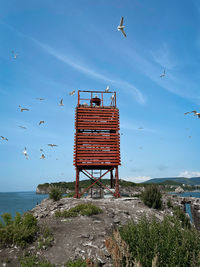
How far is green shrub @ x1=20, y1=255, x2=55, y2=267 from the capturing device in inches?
292

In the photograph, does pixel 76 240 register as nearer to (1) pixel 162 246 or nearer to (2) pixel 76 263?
(2) pixel 76 263

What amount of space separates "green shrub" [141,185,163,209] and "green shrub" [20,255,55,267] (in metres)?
12.0

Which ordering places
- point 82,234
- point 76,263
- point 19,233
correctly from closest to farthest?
1. point 76,263
2. point 19,233
3. point 82,234

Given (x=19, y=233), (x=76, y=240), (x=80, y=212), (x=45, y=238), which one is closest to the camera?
(x=19, y=233)

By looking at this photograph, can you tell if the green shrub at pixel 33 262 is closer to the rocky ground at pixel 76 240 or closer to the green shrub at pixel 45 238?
the rocky ground at pixel 76 240

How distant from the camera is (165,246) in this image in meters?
6.14

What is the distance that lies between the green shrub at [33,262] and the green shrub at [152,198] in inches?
471

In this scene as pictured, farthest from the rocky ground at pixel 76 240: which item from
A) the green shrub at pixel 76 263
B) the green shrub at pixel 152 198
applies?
the green shrub at pixel 152 198

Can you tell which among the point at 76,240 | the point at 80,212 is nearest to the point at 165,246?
the point at 76,240

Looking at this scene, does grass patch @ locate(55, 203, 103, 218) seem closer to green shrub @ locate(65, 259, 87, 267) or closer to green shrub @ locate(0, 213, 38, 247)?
green shrub @ locate(0, 213, 38, 247)

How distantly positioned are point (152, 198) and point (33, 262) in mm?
12483

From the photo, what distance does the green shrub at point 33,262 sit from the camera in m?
7.41

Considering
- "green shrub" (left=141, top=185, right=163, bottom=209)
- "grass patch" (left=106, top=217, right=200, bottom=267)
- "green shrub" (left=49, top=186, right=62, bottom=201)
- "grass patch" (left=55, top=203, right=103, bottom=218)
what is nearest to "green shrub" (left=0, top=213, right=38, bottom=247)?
"grass patch" (left=55, top=203, right=103, bottom=218)

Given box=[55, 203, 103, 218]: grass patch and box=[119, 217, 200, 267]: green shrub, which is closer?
box=[119, 217, 200, 267]: green shrub
